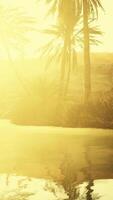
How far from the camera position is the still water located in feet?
33.4

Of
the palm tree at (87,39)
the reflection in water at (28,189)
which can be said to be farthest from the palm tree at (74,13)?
the reflection in water at (28,189)

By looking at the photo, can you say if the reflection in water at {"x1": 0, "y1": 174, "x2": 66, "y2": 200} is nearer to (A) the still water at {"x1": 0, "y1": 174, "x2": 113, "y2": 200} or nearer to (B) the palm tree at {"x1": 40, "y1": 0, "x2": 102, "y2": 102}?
(A) the still water at {"x1": 0, "y1": 174, "x2": 113, "y2": 200}

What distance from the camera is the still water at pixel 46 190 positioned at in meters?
10.2

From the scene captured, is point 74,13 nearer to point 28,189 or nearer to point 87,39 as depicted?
point 87,39

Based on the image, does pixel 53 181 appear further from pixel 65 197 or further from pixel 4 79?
pixel 4 79

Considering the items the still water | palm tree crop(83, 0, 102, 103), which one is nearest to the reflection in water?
the still water

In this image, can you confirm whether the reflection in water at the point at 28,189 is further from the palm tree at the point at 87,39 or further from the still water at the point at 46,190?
the palm tree at the point at 87,39

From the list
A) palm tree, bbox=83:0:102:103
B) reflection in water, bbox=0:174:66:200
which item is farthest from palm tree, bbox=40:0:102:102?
Result: reflection in water, bbox=0:174:66:200

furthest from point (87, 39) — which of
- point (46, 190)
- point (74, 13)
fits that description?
point (46, 190)

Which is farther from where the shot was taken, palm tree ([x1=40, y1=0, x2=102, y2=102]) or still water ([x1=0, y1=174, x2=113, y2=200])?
palm tree ([x1=40, y1=0, x2=102, y2=102])

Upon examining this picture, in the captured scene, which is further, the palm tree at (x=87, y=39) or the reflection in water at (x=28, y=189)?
the palm tree at (x=87, y=39)

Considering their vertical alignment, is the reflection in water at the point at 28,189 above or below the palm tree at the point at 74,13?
below

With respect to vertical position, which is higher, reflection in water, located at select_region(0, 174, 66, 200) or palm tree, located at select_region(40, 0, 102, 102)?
palm tree, located at select_region(40, 0, 102, 102)

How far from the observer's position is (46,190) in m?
11.0
